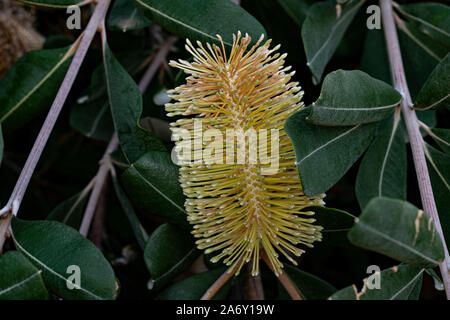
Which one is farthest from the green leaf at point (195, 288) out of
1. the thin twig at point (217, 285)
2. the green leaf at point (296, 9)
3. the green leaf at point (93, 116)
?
the green leaf at point (296, 9)

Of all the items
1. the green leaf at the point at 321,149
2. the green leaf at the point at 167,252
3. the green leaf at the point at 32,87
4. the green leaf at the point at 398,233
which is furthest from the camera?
the green leaf at the point at 32,87

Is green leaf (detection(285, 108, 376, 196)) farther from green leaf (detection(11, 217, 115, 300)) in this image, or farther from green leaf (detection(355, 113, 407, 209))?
green leaf (detection(11, 217, 115, 300))

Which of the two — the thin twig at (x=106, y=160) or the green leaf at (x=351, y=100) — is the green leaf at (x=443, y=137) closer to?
the green leaf at (x=351, y=100)

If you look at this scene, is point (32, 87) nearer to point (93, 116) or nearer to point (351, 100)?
point (93, 116)

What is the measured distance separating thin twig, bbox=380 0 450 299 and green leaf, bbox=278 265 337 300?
192 millimetres

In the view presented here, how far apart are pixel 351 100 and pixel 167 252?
0.31 meters

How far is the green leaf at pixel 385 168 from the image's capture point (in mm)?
702

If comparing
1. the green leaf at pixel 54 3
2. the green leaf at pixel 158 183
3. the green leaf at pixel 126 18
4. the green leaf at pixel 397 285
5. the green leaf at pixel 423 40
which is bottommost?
the green leaf at pixel 397 285

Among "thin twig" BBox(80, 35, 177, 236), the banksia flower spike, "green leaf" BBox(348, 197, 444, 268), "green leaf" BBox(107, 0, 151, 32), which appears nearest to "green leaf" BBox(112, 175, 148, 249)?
"thin twig" BBox(80, 35, 177, 236)

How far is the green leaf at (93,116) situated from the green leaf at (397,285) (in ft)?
1.83

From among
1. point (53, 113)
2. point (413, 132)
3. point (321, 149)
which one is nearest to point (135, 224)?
point (53, 113)

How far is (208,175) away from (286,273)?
235mm

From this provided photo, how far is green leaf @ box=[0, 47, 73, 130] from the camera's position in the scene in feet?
2.47
